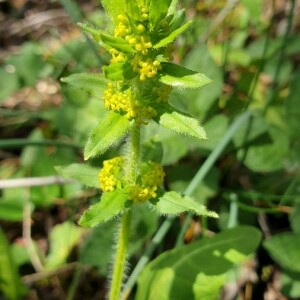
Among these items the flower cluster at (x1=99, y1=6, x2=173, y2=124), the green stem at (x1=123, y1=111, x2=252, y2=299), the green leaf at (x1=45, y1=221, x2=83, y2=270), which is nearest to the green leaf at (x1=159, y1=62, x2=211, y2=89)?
the flower cluster at (x1=99, y1=6, x2=173, y2=124)

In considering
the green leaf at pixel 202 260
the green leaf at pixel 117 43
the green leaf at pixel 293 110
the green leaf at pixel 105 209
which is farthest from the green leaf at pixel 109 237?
the green leaf at pixel 117 43

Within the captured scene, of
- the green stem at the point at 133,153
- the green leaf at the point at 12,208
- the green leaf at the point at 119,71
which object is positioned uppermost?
the green leaf at the point at 119,71

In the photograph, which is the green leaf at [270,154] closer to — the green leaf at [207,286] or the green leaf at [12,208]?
the green leaf at [207,286]

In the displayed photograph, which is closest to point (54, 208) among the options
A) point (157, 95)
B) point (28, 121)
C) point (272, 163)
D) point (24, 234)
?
point (24, 234)

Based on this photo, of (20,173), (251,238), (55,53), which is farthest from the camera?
(55,53)

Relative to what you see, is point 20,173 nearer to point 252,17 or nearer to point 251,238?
point 251,238

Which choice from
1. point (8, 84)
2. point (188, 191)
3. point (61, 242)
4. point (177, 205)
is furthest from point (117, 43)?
point (8, 84)

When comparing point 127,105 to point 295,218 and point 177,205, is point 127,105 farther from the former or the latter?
point 295,218
